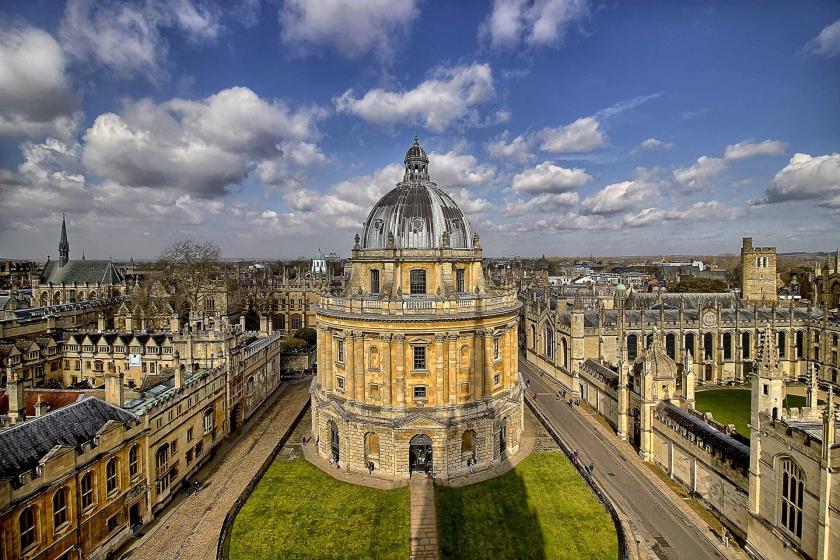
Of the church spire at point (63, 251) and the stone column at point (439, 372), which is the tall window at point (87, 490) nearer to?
the stone column at point (439, 372)

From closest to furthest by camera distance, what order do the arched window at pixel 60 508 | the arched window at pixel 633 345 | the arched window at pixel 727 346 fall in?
the arched window at pixel 60 508 → the arched window at pixel 633 345 → the arched window at pixel 727 346

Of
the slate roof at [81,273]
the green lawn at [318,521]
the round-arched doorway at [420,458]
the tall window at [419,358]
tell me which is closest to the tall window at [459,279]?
the tall window at [419,358]

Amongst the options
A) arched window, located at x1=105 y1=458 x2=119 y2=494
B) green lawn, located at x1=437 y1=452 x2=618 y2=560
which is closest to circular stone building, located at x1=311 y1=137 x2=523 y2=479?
green lawn, located at x1=437 y1=452 x2=618 y2=560

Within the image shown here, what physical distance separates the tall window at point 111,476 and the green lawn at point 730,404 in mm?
43498

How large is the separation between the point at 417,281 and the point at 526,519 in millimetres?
17001

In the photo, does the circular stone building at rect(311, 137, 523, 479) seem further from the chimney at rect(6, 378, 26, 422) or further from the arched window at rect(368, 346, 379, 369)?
the chimney at rect(6, 378, 26, 422)

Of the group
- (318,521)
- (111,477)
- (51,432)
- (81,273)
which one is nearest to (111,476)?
(111,477)

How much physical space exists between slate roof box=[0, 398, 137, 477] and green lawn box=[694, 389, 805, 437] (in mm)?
44508

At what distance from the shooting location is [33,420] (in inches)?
869

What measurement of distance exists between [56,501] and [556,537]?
79.8 ft

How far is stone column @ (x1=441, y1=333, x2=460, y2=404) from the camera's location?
3191cm

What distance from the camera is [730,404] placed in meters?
45.9

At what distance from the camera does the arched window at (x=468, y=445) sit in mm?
33000

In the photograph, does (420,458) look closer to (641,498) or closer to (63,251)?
(641,498)
